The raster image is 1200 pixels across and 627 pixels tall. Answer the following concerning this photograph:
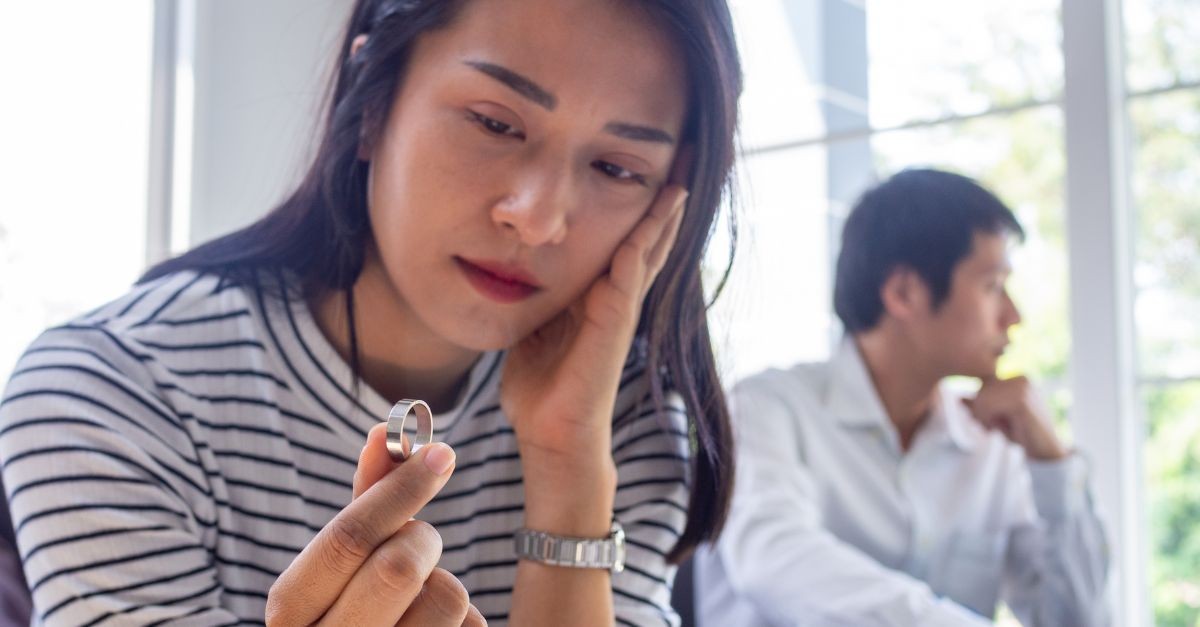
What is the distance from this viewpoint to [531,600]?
2.73 ft

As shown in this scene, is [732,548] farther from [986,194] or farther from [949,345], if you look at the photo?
[986,194]

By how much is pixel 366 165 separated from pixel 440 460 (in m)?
0.46

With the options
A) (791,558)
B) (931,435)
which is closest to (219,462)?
(791,558)

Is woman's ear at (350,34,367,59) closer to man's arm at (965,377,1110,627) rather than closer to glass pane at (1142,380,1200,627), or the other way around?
man's arm at (965,377,1110,627)

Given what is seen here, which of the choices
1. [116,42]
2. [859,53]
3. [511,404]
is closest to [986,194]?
[859,53]

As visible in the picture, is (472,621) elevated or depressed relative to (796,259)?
depressed

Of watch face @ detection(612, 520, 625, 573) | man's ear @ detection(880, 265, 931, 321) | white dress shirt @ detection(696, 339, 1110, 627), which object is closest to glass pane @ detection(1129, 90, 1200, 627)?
white dress shirt @ detection(696, 339, 1110, 627)

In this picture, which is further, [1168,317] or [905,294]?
[1168,317]

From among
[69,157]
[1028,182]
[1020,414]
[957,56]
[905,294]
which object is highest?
[957,56]

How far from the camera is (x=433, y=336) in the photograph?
35.3 inches

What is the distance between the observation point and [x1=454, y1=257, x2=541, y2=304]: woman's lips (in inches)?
32.4

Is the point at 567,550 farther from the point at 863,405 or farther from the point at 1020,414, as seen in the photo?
the point at 1020,414

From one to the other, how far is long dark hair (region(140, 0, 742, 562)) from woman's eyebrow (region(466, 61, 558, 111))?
0.22 feet

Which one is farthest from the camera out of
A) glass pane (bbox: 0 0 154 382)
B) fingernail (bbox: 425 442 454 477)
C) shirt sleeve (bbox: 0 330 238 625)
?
glass pane (bbox: 0 0 154 382)
